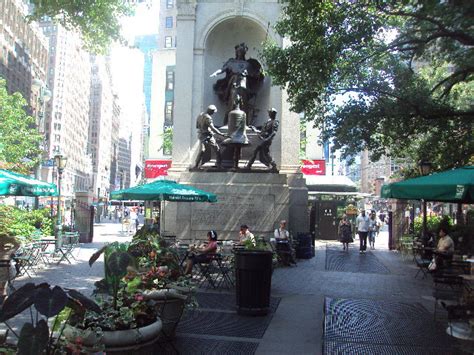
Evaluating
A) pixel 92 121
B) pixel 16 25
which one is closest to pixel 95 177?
pixel 92 121

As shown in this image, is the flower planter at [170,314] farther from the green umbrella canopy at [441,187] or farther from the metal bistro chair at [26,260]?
the metal bistro chair at [26,260]

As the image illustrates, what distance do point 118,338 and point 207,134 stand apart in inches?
478

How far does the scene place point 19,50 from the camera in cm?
7794

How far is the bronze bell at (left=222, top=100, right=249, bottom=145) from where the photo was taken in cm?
1618

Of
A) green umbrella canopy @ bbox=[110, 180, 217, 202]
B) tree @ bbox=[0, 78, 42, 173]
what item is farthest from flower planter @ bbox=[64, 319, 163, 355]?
tree @ bbox=[0, 78, 42, 173]

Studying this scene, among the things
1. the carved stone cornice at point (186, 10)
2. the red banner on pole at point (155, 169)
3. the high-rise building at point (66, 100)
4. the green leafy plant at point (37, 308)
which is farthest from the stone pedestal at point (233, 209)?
the high-rise building at point (66, 100)

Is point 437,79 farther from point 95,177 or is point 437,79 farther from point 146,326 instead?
point 95,177

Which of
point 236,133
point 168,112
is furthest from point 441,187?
point 168,112

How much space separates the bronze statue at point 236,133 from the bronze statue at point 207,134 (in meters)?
0.40

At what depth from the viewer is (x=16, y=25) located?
246 ft

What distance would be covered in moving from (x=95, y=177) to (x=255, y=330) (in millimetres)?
157000

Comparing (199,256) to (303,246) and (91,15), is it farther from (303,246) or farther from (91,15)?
(91,15)

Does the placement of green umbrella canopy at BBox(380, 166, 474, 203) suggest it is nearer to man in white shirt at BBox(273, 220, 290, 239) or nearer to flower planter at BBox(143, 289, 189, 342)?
flower planter at BBox(143, 289, 189, 342)

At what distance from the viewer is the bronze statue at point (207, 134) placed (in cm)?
1591
